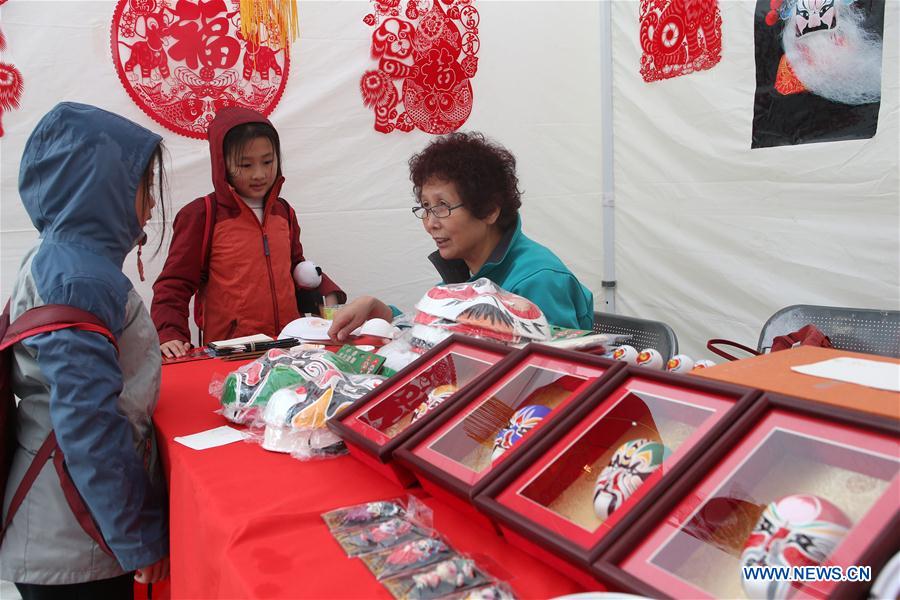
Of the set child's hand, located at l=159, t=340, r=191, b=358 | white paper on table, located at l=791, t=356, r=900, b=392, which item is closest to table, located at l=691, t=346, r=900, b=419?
white paper on table, located at l=791, t=356, r=900, b=392

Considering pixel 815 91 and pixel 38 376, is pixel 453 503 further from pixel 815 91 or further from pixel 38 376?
pixel 815 91

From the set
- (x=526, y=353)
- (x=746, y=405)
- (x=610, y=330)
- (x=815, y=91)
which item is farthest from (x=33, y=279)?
(x=815, y=91)

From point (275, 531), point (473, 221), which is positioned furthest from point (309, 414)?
point (473, 221)

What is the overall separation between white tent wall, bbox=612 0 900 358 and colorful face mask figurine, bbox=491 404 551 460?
230 cm

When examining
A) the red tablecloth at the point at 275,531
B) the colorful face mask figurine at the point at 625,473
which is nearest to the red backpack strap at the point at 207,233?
the red tablecloth at the point at 275,531

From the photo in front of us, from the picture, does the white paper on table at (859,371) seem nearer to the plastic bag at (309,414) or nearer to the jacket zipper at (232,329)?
the plastic bag at (309,414)

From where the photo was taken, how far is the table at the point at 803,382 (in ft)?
2.18

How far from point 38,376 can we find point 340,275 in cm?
213

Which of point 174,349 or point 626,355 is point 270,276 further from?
point 626,355

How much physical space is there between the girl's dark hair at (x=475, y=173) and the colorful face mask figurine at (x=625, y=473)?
1.32 m

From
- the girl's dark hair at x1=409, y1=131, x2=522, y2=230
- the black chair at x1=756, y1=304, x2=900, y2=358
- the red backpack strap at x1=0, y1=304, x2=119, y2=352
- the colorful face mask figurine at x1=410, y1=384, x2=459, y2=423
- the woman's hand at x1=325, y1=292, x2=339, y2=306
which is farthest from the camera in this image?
the woman's hand at x1=325, y1=292, x2=339, y2=306

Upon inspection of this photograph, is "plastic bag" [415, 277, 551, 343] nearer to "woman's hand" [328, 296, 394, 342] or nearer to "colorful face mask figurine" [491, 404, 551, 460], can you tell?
"colorful face mask figurine" [491, 404, 551, 460]

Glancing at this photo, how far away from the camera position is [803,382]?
76cm

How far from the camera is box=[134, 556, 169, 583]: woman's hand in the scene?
3.82 ft
